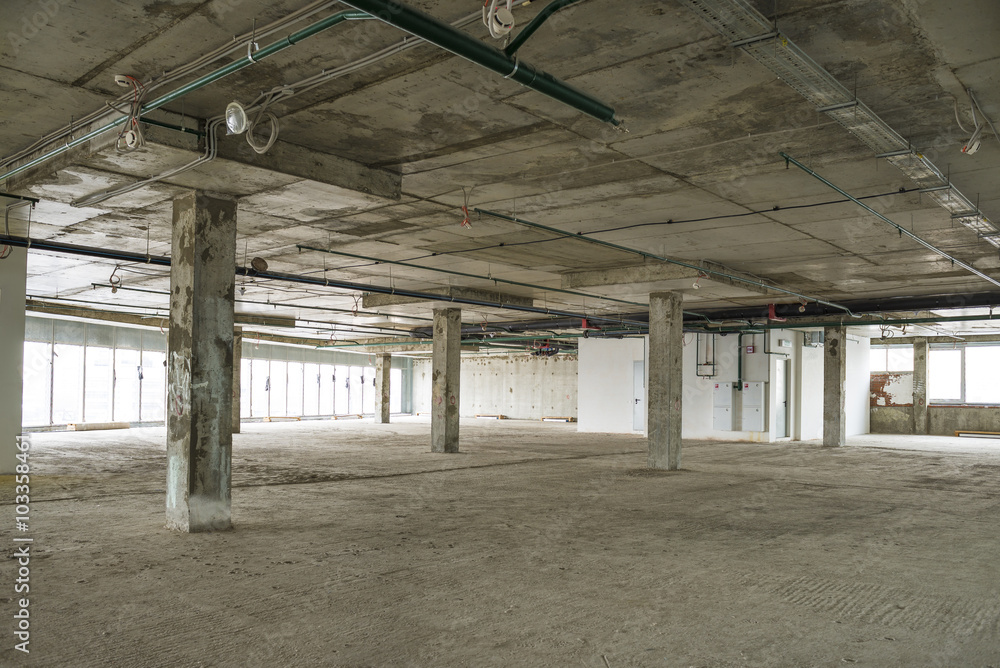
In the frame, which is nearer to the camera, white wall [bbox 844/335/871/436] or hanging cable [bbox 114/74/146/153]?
hanging cable [bbox 114/74/146/153]

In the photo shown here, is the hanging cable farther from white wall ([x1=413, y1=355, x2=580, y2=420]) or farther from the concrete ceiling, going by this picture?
white wall ([x1=413, y1=355, x2=580, y2=420])

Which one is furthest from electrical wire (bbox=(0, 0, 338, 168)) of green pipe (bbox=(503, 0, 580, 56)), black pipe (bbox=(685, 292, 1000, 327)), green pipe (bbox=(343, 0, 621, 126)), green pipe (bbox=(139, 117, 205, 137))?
black pipe (bbox=(685, 292, 1000, 327))

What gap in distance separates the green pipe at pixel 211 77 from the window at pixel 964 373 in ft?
94.3

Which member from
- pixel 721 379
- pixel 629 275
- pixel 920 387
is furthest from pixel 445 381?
pixel 920 387

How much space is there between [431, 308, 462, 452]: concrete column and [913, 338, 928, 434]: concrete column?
19.0 m

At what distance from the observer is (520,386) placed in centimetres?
3622

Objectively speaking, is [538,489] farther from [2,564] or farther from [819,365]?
[819,365]

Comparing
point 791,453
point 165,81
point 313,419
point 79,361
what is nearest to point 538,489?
point 165,81

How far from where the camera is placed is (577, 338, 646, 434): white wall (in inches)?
953

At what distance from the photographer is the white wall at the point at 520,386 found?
34.8 meters

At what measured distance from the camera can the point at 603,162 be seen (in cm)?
743

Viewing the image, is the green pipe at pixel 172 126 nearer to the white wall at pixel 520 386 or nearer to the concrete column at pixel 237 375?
the concrete column at pixel 237 375

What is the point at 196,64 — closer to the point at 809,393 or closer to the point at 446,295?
the point at 446,295

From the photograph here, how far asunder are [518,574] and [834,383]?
59.1 feet
